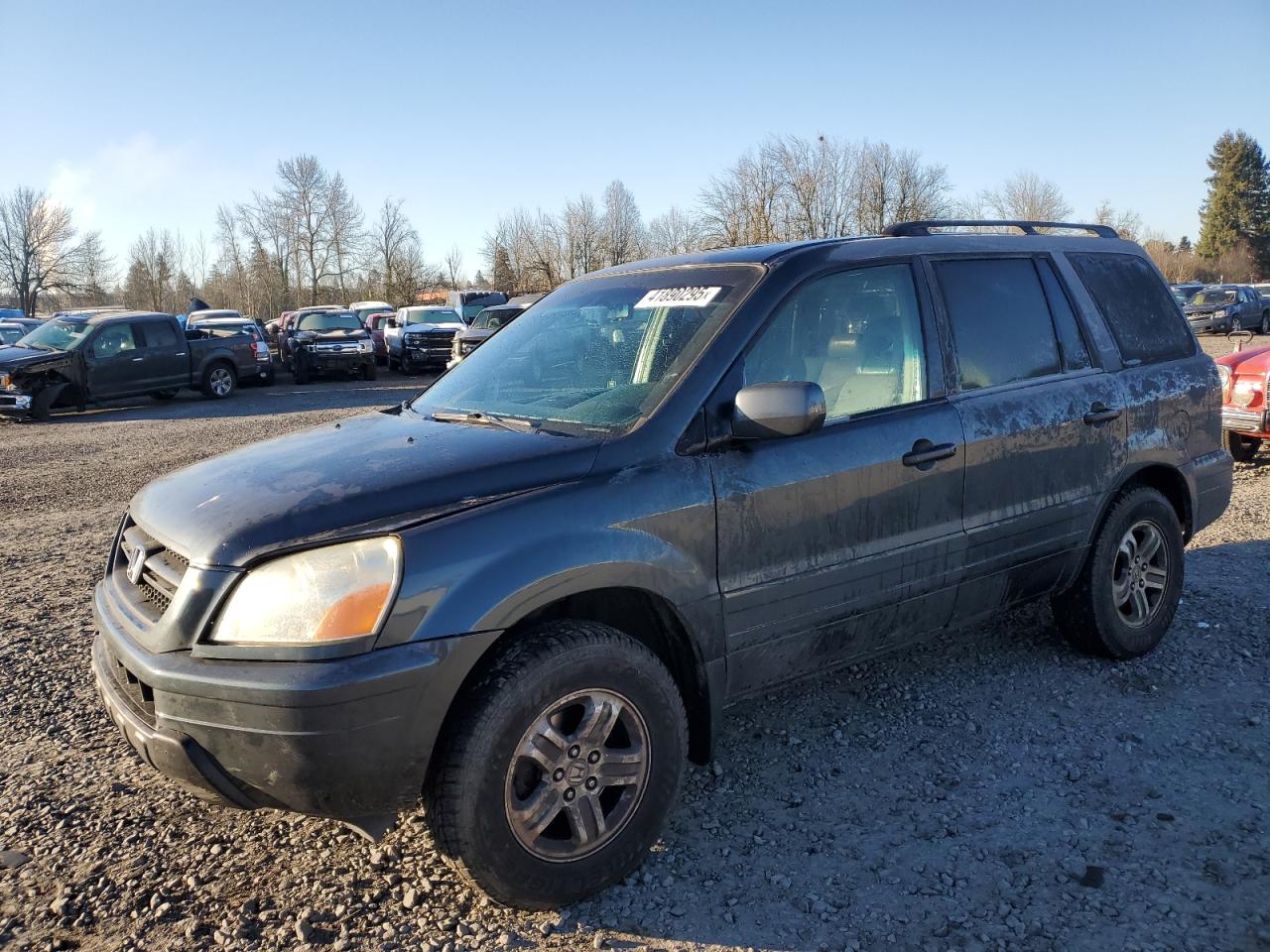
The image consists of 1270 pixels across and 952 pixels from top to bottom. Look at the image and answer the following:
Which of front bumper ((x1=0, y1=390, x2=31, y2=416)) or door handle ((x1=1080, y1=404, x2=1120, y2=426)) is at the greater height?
door handle ((x1=1080, y1=404, x2=1120, y2=426))

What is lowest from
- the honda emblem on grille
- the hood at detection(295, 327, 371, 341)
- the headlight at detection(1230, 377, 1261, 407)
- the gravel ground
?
→ the gravel ground

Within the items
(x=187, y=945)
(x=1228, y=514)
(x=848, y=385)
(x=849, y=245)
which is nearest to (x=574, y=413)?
(x=848, y=385)

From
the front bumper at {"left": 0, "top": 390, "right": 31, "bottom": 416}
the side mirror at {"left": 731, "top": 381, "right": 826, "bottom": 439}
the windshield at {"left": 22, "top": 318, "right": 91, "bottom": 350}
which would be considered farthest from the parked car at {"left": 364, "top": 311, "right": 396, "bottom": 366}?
the side mirror at {"left": 731, "top": 381, "right": 826, "bottom": 439}

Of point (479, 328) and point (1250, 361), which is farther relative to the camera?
point (479, 328)

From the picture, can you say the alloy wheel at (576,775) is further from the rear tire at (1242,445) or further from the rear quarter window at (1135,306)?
the rear tire at (1242,445)

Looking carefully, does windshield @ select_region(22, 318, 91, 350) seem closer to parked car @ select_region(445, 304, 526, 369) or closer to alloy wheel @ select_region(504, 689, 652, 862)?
parked car @ select_region(445, 304, 526, 369)

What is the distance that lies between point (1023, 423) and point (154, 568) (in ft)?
10.4

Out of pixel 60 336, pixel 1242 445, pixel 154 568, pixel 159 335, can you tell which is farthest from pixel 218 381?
pixel 154 568

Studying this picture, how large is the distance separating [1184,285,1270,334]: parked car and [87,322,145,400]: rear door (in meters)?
31.7

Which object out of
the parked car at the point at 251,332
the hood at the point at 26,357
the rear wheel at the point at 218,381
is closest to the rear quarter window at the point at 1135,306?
the hood at the point at 26,357

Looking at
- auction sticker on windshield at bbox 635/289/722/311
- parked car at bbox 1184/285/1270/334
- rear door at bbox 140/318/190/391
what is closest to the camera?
auction sticker on windshield at bbox 635/289/722/311

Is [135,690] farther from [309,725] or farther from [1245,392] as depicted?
[1245,392]

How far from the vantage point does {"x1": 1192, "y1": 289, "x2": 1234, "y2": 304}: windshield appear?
31922 mm

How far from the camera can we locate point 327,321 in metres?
24.2
